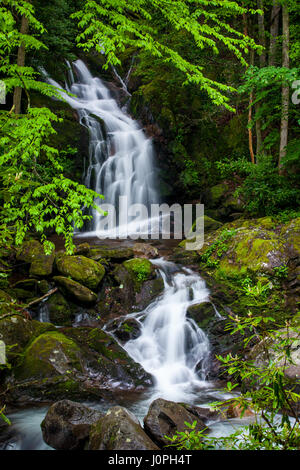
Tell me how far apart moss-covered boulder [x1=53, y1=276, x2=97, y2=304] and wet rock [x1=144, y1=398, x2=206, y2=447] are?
141 inches

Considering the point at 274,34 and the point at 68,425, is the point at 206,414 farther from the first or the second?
the point at 274,34

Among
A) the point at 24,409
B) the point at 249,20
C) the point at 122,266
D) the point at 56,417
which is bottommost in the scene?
the point at 24,409

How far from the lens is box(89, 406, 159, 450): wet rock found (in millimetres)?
2576

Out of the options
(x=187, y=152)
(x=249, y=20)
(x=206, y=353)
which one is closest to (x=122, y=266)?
(x=206, y=353)

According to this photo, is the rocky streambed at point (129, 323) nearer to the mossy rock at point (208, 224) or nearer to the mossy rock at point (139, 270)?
the mossy rock at point (139, 270)

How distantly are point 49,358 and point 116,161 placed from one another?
35.2 ft

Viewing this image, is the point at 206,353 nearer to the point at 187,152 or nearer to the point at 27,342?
the point at 27,342

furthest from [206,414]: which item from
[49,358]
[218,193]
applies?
[218,193]

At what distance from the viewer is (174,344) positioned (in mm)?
6066

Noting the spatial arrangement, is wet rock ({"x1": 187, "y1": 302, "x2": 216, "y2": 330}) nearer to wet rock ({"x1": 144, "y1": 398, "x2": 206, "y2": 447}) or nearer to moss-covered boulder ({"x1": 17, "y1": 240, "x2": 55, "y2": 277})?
wet rock ({"x1": 144, "y1": 398, "x2": 206, "y2": 447})

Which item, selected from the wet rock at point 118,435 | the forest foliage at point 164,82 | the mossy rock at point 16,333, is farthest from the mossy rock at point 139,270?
the wet rock at point 118,435

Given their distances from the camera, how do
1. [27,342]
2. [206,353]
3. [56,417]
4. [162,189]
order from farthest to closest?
[162,189]
[206,353]
[27,342]
[56,417]
